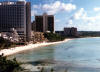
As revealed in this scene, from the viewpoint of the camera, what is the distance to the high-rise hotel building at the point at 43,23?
10556cm

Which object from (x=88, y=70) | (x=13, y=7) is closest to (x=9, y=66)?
(x=88, y=70)

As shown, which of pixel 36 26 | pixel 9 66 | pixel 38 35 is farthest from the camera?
pixel 36 26

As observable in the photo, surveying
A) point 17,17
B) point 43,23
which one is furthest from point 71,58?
point 43,23

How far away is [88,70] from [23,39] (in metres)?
42.7

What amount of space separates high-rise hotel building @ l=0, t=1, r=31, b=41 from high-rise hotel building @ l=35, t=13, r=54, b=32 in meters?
40.1

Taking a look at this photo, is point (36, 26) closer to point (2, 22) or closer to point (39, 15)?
point (39, 15)

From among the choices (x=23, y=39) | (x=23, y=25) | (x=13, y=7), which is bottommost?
(x=23, y=39)

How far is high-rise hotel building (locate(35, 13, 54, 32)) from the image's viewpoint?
105562 mm

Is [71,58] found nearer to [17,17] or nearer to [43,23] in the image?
[17,17]

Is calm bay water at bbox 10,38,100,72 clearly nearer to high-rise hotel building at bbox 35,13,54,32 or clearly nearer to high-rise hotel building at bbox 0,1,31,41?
high-rise hotel building at bbox 0,1,31,41

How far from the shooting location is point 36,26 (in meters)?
106

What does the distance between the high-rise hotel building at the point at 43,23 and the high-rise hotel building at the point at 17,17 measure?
131 feet

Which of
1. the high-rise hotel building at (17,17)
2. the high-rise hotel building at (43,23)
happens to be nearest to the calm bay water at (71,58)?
the high-rise hotel building at (17,17)

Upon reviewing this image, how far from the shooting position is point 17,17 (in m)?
64.5
